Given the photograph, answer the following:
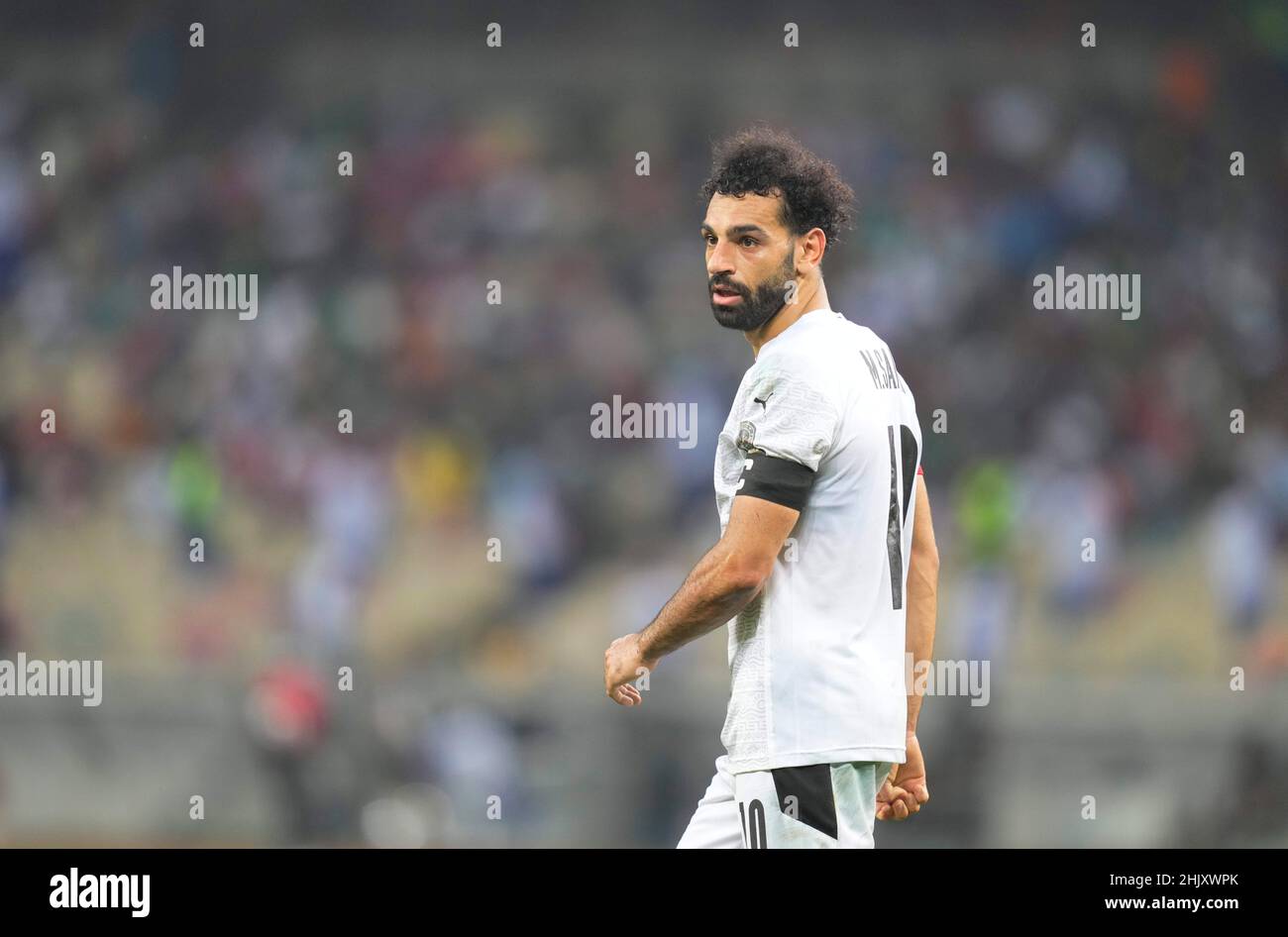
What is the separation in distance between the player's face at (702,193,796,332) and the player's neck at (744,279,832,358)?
0.05 feet

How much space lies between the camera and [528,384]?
414 inches

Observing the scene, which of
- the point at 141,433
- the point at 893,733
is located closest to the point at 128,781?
the point at 141,433

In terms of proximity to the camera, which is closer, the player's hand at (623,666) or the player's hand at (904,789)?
the player's hand at (623,666)

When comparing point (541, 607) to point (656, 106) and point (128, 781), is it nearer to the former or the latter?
point (128, 781)

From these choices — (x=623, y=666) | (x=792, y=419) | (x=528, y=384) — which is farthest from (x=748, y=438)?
(x=528, y=384)

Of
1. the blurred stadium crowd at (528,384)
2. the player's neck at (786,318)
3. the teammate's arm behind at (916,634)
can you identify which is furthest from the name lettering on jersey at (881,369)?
the blurred stadium crowd at (528,384)

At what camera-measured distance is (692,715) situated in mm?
8656

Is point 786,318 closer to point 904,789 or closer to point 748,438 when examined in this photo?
point 748,438

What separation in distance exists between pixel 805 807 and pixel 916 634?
1.76 feet

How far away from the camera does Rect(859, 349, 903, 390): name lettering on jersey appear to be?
10.9ft

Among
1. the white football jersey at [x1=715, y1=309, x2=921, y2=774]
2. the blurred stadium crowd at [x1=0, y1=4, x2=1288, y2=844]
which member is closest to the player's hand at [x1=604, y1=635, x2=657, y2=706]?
the white football jersey at [x1=715, y1=309, x2=921, y2=774]

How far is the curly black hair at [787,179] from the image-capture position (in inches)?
133

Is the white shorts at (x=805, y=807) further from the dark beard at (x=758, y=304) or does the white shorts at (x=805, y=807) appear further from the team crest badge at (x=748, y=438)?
the dark beard at (x=758, y=304)

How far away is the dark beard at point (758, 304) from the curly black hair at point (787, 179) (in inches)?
4.5
